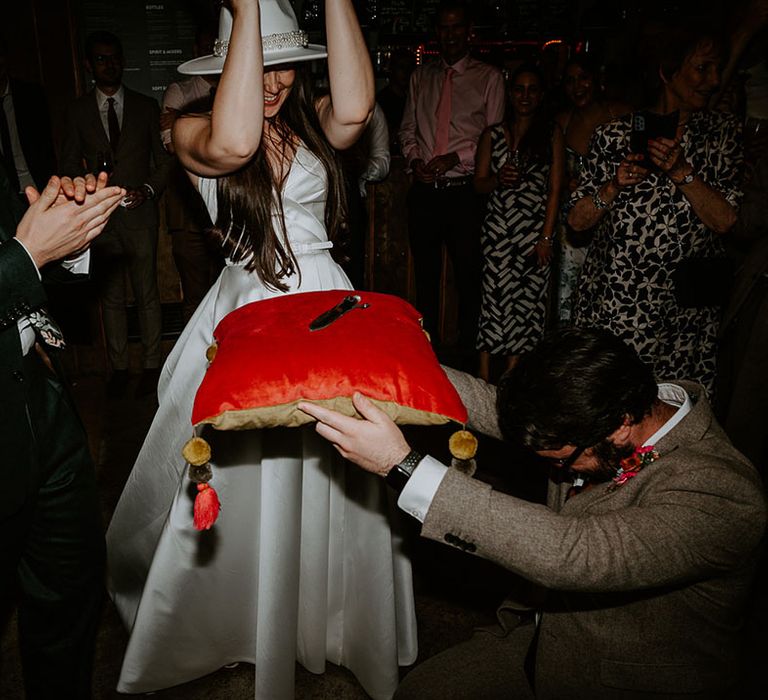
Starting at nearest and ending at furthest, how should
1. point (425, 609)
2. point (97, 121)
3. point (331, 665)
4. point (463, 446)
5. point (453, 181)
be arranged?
point (463, 446)
point (331, 665)
point (425, 609)
point (97, 121)
point (453, 181)

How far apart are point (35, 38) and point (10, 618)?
10.8ft

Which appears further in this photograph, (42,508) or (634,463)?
(42,508)

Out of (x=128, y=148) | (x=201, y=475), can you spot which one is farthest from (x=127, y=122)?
(x=201, y=475)

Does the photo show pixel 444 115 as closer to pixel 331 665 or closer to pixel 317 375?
pixel 331 665

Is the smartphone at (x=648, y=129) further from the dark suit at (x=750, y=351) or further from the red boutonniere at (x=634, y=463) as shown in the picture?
the red boutonniere at (x=634, y=463)

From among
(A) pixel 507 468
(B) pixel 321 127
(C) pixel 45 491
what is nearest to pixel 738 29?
(A) pixel 507 468

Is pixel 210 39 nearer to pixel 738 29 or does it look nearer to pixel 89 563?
pixel 738 29

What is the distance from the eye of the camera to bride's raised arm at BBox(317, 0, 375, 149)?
1.44 m

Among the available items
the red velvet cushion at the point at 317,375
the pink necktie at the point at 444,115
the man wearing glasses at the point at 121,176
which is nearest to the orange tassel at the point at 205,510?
the red velvet cushion at the point at 317,375

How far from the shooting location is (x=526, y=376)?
4.47 ft

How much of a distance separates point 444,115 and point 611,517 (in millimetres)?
3623

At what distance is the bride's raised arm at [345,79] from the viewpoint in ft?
4.74

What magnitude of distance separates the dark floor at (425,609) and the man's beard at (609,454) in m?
0.57

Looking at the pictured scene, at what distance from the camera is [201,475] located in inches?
50.4
